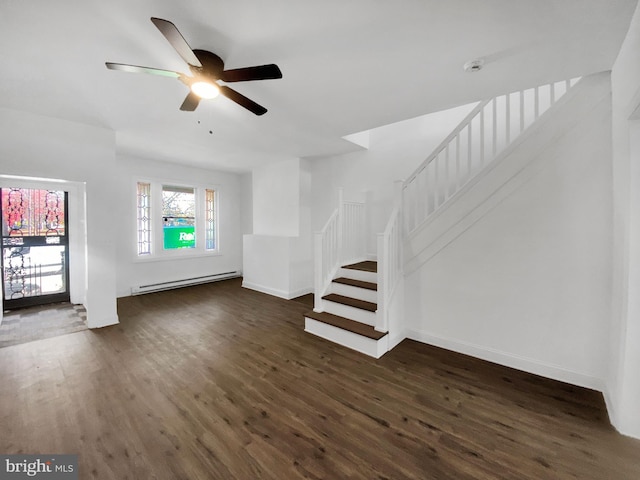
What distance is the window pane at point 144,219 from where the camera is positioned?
5.16 meters

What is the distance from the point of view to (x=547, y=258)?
240cm

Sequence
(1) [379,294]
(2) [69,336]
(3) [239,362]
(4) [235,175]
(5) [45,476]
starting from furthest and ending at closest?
(4) [235,175] → (2) [69,336] → (1) [379,294] → (3) [239,362] → (5) [45,476]

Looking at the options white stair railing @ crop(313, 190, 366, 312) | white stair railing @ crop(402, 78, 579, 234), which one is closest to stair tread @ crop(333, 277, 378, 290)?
white stair railing @ crop(313, 190, 366, 312)

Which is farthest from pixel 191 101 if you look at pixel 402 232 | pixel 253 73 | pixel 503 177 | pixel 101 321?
pixel 101 321

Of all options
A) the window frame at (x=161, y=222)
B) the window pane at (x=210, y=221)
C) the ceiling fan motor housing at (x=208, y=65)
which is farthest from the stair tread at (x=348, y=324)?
the window pane at (x=210, y=221)

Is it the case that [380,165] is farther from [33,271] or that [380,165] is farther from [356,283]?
[33,271]

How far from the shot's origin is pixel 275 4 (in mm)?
1472

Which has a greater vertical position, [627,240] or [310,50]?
[310,50]

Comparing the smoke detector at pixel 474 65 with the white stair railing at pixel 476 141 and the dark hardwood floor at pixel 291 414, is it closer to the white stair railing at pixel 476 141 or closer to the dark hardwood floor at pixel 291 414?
the white stair railing at pixel 476 141

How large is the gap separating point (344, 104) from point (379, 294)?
82.5 inches

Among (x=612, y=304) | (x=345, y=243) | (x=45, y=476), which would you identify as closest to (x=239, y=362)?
(x=45, y=476)

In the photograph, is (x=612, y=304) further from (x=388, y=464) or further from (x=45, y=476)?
(x=45, y=476)

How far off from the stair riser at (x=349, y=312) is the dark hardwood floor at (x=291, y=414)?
1.41ft

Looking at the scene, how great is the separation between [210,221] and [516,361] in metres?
6.15
